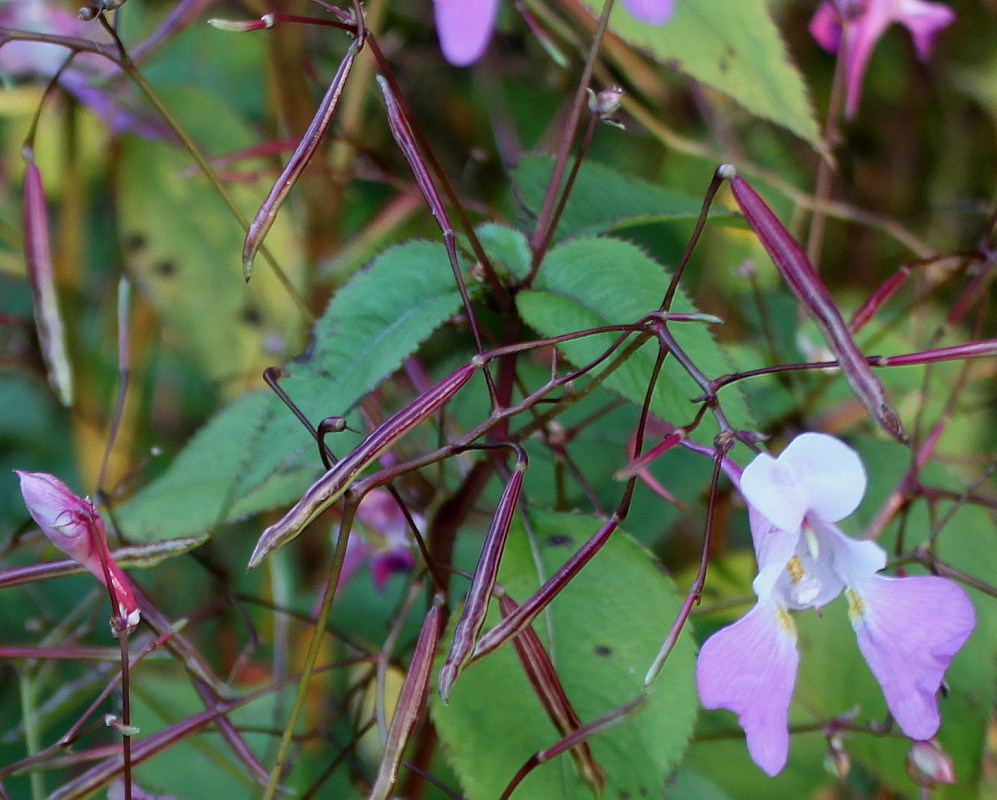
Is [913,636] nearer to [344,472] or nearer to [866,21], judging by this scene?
[344,472]

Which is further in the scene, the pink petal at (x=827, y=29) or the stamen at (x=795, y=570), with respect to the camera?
the pink petal at (x=827, y=29)

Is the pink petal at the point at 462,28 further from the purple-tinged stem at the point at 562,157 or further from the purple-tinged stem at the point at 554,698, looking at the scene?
the purple-tinged stem at the point at 554,698

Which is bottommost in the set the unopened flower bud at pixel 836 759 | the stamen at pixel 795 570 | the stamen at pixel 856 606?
the unopened flower bud at pixel 836 759

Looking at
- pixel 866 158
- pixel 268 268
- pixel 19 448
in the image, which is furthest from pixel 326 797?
pixel 866 158

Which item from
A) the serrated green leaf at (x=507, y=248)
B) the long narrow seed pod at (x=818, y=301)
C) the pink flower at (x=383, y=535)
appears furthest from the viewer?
the pink flower at (x=383, y=535)

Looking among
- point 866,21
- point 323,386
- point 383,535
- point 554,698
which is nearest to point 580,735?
point 554,698

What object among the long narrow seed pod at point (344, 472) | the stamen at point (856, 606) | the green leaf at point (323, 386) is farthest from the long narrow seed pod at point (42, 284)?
the stamen at point (856, 606)
